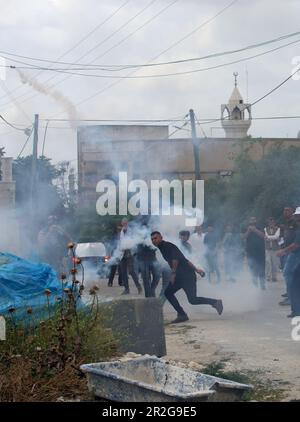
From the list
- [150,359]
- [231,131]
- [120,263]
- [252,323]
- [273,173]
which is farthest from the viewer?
[231,131]

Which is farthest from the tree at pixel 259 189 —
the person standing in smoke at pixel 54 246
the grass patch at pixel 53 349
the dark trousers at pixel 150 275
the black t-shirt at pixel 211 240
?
the grass patch at pixel 53 349

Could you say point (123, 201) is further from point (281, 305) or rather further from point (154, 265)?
point (281, 305)

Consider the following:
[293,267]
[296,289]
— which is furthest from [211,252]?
[296,289]

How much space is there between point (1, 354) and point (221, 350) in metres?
3.22

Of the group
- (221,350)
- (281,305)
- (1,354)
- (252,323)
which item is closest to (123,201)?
(281,305)

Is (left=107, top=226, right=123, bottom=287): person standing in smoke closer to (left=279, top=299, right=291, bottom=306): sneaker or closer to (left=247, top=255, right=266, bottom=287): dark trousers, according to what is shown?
(left=247, top=255, right=266, bottom=287): dark trousers

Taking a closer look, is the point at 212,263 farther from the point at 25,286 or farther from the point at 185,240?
the point at 25,286

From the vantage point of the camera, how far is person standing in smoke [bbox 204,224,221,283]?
1944 cm

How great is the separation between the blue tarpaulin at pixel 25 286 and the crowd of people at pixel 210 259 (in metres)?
3.47

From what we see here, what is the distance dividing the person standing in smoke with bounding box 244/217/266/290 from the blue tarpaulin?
823 cm

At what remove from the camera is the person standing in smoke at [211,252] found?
19438 millimetres

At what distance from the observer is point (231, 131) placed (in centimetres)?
5069

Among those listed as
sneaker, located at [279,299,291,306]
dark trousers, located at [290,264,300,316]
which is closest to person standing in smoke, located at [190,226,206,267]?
sneaker, located at [279,299,291,306]

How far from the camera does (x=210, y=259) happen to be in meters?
19.5
